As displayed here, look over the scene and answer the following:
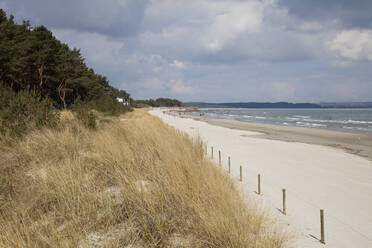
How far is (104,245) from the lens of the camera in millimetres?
2986

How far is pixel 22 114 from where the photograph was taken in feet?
30.4

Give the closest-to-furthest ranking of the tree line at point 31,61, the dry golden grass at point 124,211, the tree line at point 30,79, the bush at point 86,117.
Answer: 1. the dry golden grass at point 124,211
2. the tree line at point 30,79
3. the bush at point 86,117
4. the tree line at point 31,61

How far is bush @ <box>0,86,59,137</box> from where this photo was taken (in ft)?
28.1

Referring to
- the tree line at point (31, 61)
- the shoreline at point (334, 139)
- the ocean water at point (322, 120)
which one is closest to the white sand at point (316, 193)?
the shoreline at point (334, 139)

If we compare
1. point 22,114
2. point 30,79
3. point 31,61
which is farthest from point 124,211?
point 30,79

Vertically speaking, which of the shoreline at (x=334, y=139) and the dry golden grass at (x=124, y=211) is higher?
the dry golden grass at (x=124, y=211)

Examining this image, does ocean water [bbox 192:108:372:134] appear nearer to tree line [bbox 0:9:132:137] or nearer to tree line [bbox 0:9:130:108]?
tree line [bbox 0:9:132:137]

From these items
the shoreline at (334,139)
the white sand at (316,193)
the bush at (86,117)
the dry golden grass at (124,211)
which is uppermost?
the bush at (86,117)

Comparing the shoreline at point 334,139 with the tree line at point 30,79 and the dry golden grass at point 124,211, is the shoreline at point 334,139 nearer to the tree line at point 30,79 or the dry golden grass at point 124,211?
the dry golden grass at point 124,211

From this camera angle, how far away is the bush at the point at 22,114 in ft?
28.1

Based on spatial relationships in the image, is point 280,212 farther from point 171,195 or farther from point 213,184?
point 171,195

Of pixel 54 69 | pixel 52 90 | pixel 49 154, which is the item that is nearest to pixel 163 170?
pixel 49 154

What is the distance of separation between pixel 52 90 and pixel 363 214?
37990 mm

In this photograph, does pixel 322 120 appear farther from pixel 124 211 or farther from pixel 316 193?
pixel 124 211
